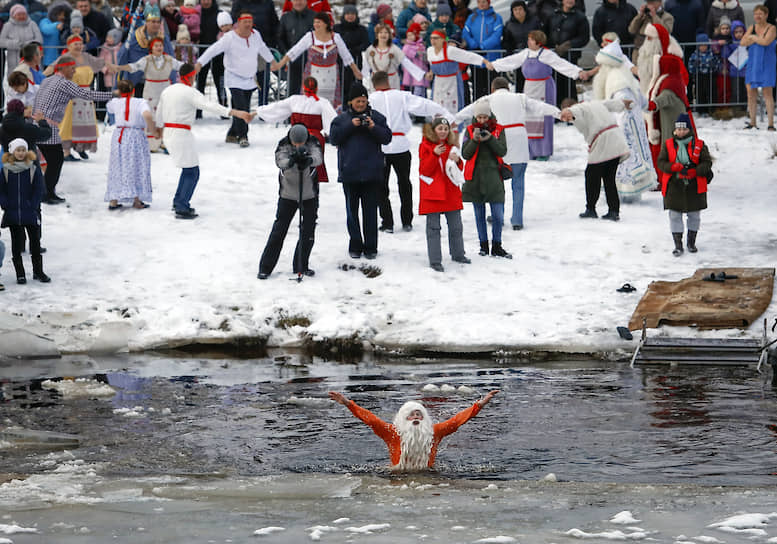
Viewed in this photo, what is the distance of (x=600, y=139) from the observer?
16.7 m

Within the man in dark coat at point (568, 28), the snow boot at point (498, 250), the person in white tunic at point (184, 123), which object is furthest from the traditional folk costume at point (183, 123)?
the man in dark coat at point (568, 28)

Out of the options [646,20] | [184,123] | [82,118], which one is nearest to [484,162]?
[184,123]

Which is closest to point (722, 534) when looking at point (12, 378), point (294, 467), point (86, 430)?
point (294, 467)

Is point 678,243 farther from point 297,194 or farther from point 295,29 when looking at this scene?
point 295,29

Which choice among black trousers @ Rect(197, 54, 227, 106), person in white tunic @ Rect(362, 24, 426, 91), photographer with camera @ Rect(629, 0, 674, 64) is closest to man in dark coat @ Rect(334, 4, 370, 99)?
person in white tunic @ Rect(362, 24, 426, 91)

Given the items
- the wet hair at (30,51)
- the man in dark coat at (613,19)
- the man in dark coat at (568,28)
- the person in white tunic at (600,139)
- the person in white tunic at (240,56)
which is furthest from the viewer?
the man in dark coat at (613,19)

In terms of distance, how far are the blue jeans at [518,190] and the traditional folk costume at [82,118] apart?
19.2 ft

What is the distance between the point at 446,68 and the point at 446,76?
14 cm

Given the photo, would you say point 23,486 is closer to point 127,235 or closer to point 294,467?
point 294,467

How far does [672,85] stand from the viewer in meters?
17.5

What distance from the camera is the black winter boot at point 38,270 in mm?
14609

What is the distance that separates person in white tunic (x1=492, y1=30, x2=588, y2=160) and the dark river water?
6.70m

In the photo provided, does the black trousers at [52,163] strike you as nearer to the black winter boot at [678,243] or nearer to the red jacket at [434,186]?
the red jacket at [434,186]

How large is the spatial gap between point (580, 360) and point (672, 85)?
234 inches
